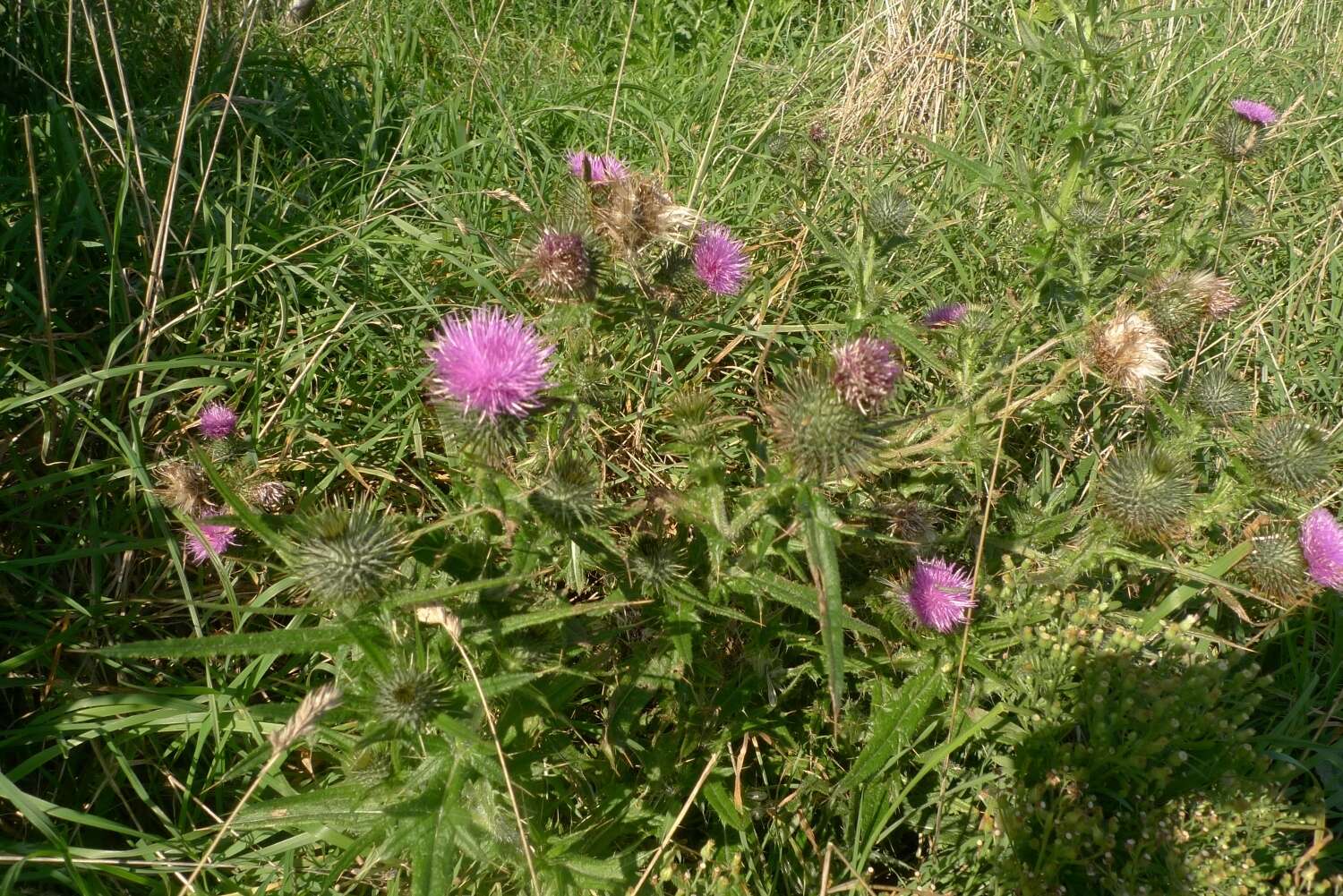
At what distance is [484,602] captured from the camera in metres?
1.82

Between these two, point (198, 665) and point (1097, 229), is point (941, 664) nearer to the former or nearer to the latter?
point (1097, 229)

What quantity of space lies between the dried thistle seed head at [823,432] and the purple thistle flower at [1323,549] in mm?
1442

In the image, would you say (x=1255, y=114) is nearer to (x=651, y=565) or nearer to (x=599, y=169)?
(x=599, y=169)

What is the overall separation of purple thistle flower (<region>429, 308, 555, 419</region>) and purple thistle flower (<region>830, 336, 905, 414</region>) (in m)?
0.61

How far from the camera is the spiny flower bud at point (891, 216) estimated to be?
2682 mm

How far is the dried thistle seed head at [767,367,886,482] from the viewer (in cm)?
179

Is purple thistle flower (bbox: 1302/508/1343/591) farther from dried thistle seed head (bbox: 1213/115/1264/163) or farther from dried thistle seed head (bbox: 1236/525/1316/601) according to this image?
dried thistle seed head (bbox: 1213/115/1264/163)

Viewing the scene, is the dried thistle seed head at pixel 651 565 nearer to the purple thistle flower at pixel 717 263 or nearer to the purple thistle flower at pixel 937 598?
the purple thistle flower at pixel 937 598

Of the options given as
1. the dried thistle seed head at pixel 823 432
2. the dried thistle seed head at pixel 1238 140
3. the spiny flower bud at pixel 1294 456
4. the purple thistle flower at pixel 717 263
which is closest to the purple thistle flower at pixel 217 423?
the purple thistle flower at pixel 717 263

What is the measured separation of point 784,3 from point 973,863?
16.2ft

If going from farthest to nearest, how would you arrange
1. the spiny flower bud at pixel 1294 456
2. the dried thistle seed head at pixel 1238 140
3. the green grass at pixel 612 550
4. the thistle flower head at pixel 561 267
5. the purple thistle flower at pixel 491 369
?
the dried thistle seed head at pixel 1238 140 → the spiny flower bud at pixel 1294 456 → the thistle flower head at pixel 561 267 → the green grass at pixel 612 550 → the purple thistle flower at pixel 491 369

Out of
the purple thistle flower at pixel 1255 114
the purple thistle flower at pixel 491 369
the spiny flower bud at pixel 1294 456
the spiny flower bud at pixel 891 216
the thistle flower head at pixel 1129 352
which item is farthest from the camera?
the purple thistle flower at pixel 1255 114

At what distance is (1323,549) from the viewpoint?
2.45m

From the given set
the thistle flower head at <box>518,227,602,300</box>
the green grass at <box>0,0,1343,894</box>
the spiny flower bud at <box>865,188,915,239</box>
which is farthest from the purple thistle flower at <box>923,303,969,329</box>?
the thistle flower head at <box>518,227,602,300</box>
